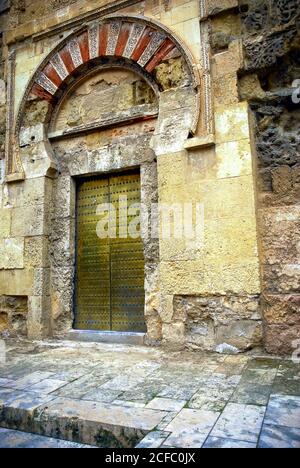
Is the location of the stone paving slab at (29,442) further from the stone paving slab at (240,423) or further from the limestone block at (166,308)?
the limestone block at (166,308)

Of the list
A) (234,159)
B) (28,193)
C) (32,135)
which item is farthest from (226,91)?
(28,193)

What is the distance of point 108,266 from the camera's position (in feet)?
14.1

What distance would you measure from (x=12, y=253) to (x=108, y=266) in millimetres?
1328

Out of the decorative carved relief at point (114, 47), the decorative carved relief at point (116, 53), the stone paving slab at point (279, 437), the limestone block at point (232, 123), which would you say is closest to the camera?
the stone paving slab at point (279, 437)

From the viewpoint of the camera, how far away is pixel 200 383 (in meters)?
2.57

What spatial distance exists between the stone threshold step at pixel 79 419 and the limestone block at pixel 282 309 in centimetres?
162

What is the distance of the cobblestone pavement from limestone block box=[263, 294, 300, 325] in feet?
1.22

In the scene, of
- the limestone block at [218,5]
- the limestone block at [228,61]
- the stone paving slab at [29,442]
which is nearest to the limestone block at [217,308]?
the stone paving slab at [29,442]

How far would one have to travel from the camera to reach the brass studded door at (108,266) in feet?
13.6

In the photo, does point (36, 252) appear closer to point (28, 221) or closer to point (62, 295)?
point (28, 221)

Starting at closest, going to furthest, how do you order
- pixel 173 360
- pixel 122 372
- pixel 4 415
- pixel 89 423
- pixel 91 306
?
Answer: pixel 89 423 < pixel 4 415 < pixel 122 372 < pixel 173 360 < pixel 91 306
